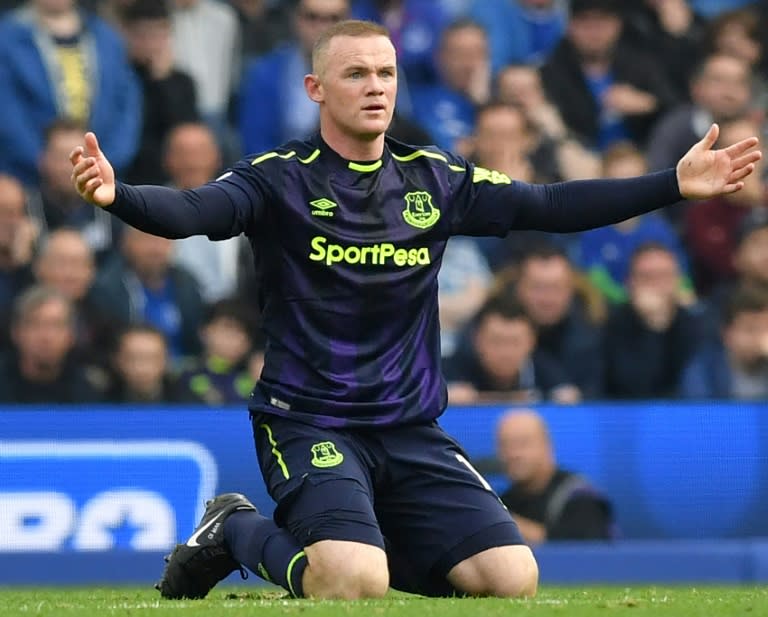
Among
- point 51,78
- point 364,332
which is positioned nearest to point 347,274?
point 364,332

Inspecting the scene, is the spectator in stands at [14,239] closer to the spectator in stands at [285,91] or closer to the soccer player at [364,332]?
the spectator in stands at [285,91]

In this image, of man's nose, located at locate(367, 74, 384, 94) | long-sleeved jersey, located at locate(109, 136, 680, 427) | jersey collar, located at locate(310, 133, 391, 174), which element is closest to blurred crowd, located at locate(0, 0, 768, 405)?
long-sleeved jersey, located at locate(109, 136, 680, 427)

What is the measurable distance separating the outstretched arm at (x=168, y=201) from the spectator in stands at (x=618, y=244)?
6377 mm

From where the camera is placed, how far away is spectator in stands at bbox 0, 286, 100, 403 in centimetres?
1127

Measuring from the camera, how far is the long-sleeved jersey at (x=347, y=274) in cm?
709

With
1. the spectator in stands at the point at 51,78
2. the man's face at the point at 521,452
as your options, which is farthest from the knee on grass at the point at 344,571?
the spectator in stands at the point at 51,78

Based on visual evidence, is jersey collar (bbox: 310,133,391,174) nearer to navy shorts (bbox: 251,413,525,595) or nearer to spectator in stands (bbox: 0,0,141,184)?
navy shorts (bbox: 251,413,525,595)

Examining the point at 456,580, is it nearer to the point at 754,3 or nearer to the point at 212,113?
the point at 212,113

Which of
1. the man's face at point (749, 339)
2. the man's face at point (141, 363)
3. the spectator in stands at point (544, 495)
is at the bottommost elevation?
the spectator in stands at point (544, 495)

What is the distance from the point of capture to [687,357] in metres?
12.4

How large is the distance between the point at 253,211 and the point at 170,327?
5.35 metres

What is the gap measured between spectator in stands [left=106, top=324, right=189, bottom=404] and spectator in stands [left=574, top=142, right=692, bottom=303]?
3391 millimetres

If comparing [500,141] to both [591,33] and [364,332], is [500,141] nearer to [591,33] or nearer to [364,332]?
[591,33]

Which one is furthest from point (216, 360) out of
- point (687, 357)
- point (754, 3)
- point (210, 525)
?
point (754, 3)
